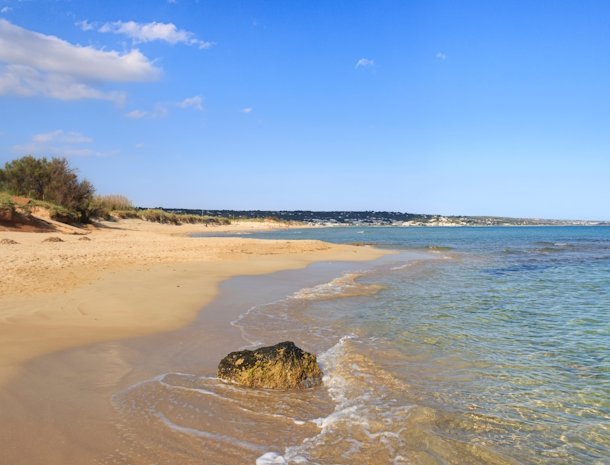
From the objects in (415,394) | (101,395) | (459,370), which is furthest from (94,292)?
(459,370)

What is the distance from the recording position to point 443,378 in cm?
605

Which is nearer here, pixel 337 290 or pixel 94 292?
pixel 94 292

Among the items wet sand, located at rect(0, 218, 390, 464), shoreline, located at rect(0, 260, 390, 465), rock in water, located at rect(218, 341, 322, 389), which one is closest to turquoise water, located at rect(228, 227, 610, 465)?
rock in water, located at rect(218, 341, 322, 389)

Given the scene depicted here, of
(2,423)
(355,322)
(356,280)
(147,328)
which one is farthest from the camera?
(356,280)

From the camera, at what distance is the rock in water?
5520 mm

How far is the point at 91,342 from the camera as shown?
7.01m

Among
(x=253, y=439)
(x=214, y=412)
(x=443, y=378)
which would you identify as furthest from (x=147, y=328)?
(x=443, y=378)

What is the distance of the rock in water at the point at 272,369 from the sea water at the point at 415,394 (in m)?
0.16

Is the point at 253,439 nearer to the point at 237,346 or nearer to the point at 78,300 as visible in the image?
the point at 237,346

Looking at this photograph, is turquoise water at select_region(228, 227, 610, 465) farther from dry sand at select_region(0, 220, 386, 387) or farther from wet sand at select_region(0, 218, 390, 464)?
dry sand at select_region(0, 220, 386, 387)

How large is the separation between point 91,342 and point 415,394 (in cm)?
512

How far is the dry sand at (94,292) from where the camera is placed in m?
7.16

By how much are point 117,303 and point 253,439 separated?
6.76 meters

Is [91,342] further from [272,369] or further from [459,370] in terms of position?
[459,370]
